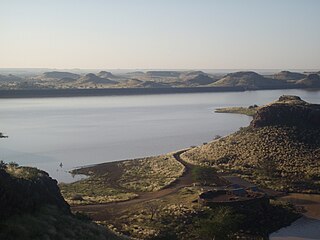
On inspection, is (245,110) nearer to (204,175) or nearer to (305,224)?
(204,175)

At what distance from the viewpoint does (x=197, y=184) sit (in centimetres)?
4234

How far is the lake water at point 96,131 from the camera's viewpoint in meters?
62.6

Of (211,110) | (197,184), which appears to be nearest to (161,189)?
(197,184)

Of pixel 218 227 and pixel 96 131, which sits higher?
pixel 218 227

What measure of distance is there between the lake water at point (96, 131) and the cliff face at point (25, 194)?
2466 centimetres

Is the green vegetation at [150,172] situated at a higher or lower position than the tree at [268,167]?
lower

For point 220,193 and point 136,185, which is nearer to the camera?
point 220,193

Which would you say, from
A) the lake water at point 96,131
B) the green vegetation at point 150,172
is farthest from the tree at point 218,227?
the lake water at point 96,131

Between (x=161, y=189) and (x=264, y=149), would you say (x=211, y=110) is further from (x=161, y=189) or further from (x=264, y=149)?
(x=161, y=189)

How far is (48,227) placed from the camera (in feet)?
60.1

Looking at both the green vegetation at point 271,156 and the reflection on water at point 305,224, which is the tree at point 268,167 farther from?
the reflection on water at point 305,224

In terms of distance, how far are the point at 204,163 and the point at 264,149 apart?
6.70 metres

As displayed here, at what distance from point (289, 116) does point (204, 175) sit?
62.2 feet

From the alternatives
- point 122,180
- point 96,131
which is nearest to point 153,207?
point 122,180
